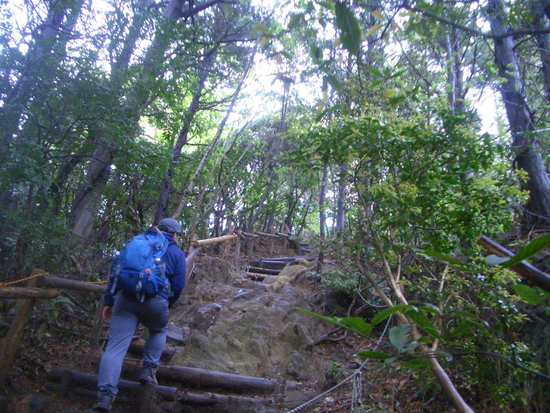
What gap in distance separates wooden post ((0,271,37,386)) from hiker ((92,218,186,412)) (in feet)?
2.24

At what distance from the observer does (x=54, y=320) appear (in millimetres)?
5055

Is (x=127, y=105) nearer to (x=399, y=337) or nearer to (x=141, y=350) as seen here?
(x=141, y=350)

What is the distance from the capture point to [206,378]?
4.78m

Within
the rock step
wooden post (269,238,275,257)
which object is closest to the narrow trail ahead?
the rock step

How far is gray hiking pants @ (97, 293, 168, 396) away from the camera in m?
3.70

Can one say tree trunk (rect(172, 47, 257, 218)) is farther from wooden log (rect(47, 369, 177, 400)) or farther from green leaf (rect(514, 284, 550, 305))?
green leaf (rect(514, 284, 550, 305))

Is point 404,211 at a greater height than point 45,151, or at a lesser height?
lesser

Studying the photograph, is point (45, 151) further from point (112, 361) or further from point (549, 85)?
point (549, 85)

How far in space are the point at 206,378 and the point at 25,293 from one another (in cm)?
221

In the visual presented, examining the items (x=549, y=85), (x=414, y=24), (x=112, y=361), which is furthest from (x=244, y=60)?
(x=414, y=24)

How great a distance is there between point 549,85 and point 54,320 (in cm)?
705

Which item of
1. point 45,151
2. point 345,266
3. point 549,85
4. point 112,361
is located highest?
point 549,85

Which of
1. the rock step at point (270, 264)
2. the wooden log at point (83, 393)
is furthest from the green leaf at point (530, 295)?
the rock step at point (270, 264)

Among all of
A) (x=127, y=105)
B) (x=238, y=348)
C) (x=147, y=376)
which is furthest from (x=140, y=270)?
(x=238, y=348)
